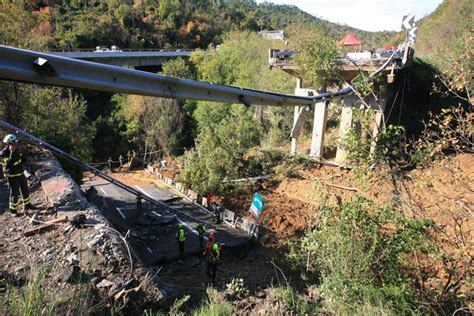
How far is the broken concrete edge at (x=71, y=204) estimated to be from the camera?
20.4 feet

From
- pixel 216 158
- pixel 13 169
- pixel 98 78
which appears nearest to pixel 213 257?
pixel 13 169

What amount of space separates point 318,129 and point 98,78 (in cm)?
1535

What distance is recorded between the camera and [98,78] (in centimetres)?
286

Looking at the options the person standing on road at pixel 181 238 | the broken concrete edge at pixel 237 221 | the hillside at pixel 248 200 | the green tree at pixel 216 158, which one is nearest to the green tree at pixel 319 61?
the hillside at pixel 248 200

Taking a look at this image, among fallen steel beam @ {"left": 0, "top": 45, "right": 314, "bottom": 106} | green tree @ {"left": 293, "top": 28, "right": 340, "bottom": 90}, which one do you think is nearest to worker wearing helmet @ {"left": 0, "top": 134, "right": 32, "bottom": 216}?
fallen steel beam @ {"left": 0, "top": 45, "right": 314, "bottom": 106}

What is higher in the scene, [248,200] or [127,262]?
[127,262]

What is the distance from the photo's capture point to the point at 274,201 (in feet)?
51.9

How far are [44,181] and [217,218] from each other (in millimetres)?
7551

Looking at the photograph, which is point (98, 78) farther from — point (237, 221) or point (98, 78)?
point (237, 221)

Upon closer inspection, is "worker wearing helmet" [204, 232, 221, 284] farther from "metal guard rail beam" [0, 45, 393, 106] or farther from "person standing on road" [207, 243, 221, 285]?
"metal guard rail beam" [0, 45, 393, 106]

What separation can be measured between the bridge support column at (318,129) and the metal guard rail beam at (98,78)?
13.3 meters

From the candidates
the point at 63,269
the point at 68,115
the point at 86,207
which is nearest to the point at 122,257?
the point at 63,269

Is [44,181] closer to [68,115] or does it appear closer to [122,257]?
[122,257]

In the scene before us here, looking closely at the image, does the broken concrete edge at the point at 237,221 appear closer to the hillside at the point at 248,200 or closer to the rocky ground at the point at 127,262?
the hillside at the point at 248,200
